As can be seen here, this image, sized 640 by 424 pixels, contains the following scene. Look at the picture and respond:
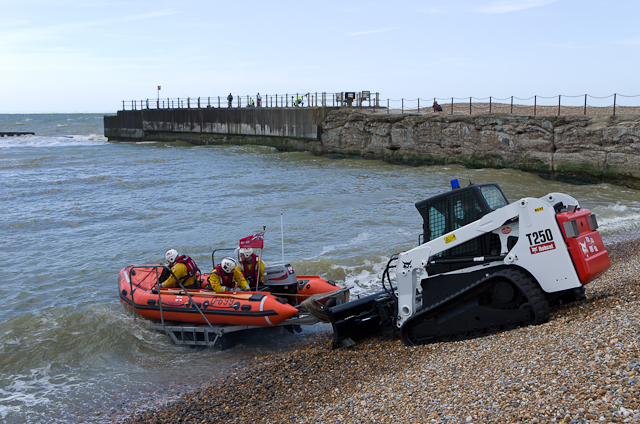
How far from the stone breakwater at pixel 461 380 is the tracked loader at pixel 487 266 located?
0.28 metres

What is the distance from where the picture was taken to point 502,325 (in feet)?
20.9

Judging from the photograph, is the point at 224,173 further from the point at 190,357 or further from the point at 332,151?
the point at 190,357

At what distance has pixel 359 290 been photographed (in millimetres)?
11523

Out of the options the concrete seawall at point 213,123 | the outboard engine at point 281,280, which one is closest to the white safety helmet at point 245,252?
the outboard engine at point 281,280

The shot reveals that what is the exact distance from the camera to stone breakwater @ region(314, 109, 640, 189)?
24.3 m

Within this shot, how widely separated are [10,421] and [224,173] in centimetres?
2546

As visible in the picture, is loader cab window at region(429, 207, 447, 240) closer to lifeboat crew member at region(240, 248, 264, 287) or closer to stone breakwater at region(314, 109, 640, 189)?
lifeboat crew member at region(240, 248, 264, 287)

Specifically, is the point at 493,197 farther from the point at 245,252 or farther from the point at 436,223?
the point at 245,252

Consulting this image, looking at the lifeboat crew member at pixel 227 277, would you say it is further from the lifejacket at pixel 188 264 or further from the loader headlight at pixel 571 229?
the loader headlight at pixel 571 229

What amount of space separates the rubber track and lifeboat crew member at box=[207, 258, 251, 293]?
3.47 metres

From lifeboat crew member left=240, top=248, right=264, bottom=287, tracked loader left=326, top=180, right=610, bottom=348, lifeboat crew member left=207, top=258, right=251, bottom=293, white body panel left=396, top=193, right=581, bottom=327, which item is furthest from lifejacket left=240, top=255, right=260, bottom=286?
white body panel left=396, top=193, right=581, bottom=327

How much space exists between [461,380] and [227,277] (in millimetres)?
5263

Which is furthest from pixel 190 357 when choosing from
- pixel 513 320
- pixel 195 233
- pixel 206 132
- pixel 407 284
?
pixel 206 132

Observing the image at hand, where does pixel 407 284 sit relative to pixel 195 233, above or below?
above
